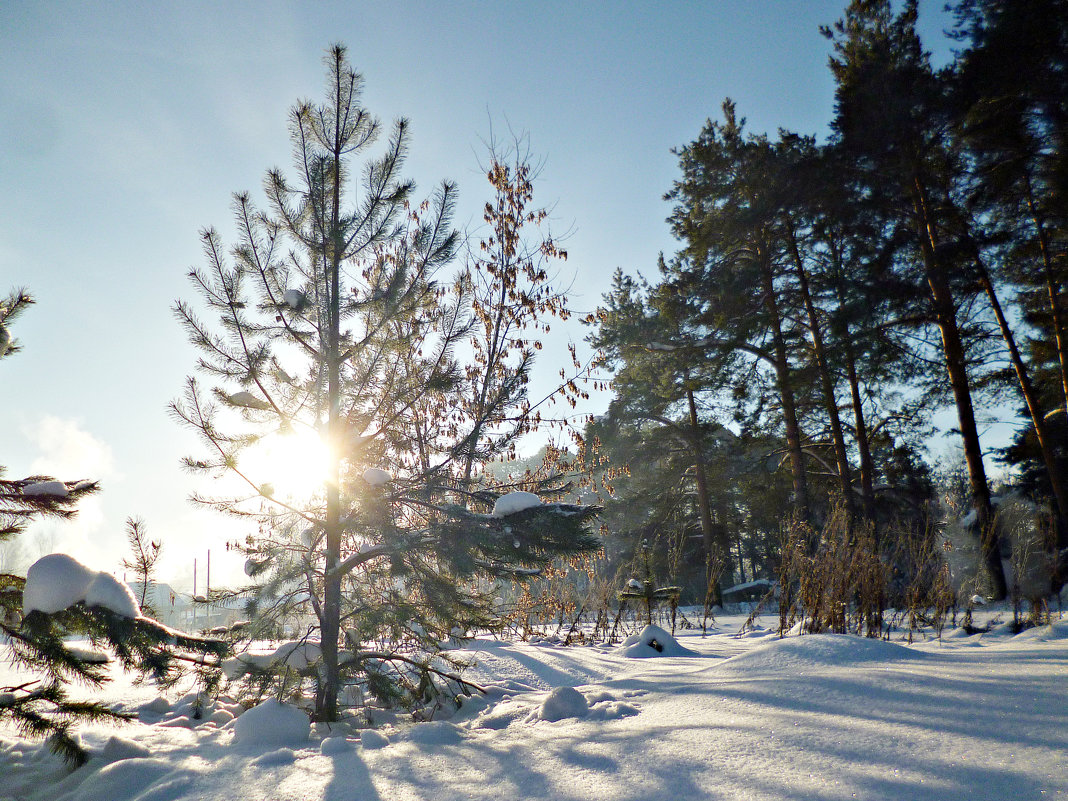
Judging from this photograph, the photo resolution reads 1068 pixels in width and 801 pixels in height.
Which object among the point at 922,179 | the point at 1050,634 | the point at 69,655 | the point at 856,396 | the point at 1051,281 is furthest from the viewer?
the point at 856,396

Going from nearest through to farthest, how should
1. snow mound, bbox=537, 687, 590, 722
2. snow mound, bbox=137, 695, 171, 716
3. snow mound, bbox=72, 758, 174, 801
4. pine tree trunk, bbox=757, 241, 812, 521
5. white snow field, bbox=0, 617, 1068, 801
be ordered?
1. white snow field, bbox=0, 617, 1068, 801
2. snow mound, bbox=72, 758, 174, 801
3. snow mound, bbox=537, 687, 590, 722
4. snow mound, bbox=137, 695, 171, 716
5. pine tree trunk, bbox=757, 241, 812, 521

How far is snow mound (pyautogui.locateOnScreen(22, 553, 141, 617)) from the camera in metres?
2.28

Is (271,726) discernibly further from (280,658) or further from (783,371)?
(783,371)

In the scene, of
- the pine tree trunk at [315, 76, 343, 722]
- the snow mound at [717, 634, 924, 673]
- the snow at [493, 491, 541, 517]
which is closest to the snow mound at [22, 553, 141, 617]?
the pine tree trunk at [315, 76, 343, 722]

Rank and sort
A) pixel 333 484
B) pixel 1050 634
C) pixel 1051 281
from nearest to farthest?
pixel 333 484, pixel 1050 634, pixel 1051 281

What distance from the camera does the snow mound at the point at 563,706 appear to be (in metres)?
2.69

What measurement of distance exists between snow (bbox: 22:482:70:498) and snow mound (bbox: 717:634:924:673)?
3680 millimetres

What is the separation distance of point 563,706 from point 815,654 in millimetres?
1379

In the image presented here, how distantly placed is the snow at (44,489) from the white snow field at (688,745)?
4.14ft

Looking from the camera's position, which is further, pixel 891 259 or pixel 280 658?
pixel 891 259

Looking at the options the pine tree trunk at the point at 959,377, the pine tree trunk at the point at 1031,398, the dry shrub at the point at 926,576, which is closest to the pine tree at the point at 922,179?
the pine tree trunk at the point at 959,377

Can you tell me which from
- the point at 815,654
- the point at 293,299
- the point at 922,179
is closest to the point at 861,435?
the point at 922,179

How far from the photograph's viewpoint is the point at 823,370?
9953 mm

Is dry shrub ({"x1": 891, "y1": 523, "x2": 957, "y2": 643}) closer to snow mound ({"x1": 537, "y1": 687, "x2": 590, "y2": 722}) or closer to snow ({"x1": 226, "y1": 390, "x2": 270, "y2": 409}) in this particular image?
snow mound ({"x1": 537, "y1": 687, "x2": 590, "y2": 722})
